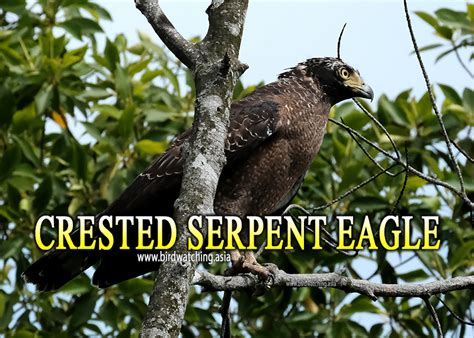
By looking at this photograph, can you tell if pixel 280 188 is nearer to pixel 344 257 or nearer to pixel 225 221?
pixel 225 221

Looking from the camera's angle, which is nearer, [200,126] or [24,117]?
[200,126]

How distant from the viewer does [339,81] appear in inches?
235

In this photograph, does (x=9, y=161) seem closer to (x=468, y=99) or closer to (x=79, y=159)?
(x=79, y=159)

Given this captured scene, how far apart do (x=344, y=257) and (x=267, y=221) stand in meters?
1.41

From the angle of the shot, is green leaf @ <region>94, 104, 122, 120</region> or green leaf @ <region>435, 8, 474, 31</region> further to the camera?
green leaf @ <region>435, 8, 474, 31</region>

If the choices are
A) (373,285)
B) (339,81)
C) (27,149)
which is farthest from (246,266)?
(27,149)

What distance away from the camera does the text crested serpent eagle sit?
5.17m

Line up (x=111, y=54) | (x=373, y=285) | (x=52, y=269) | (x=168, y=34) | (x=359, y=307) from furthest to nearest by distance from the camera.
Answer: (x=111, y=54) → (x=359, y=307) → (x=52, y=269) → (x=373, y=285) → (x=168, y=34)

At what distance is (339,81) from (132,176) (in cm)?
186

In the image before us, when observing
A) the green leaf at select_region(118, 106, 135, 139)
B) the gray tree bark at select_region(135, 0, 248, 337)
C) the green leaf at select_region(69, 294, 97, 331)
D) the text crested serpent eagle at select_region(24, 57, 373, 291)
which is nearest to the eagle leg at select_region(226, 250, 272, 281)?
the text crested serpent eagle at select_region(24, 57, 373, 291)

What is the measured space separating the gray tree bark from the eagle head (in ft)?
6.45

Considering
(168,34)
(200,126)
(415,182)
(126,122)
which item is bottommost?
(200,126)

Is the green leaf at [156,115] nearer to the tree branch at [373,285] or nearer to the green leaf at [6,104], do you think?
the green leaf at [6,104]

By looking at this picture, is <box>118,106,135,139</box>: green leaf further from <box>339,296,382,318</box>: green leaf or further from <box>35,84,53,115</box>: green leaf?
<box>339,296,382,318</box>: green leaf
